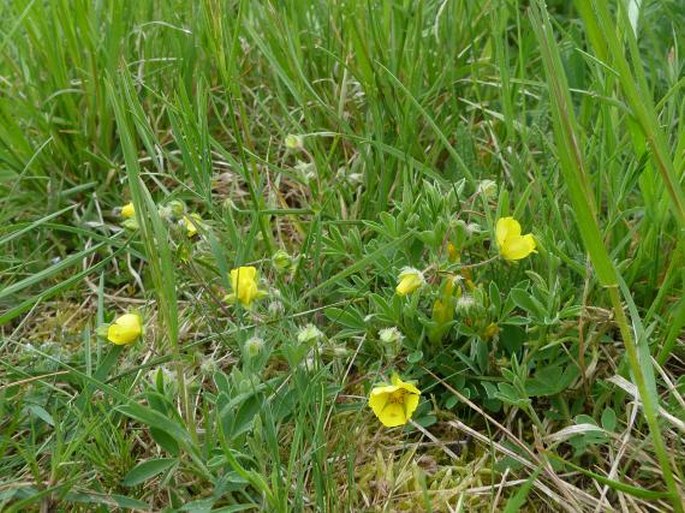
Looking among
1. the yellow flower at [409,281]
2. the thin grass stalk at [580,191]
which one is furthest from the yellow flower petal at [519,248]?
the thin grass stalk at [580,191]

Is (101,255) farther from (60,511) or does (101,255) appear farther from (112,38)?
(60,511)

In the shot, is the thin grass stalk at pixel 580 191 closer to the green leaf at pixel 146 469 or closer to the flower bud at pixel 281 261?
the flower bud at pixel 281 261

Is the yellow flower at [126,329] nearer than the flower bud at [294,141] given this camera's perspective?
Yes

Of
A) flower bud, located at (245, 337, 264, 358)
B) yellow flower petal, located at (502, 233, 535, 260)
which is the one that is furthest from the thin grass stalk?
flower bud, located at (245, 337, 264, 358)

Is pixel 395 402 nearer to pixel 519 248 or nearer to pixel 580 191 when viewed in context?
pixel 519 248

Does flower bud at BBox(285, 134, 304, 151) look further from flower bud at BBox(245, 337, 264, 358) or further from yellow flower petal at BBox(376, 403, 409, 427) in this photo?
yellow flower petal at BBox(376, 403, 409, 427)

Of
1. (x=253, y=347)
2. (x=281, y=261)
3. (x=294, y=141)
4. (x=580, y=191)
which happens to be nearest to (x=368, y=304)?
(x=281, y=261)
